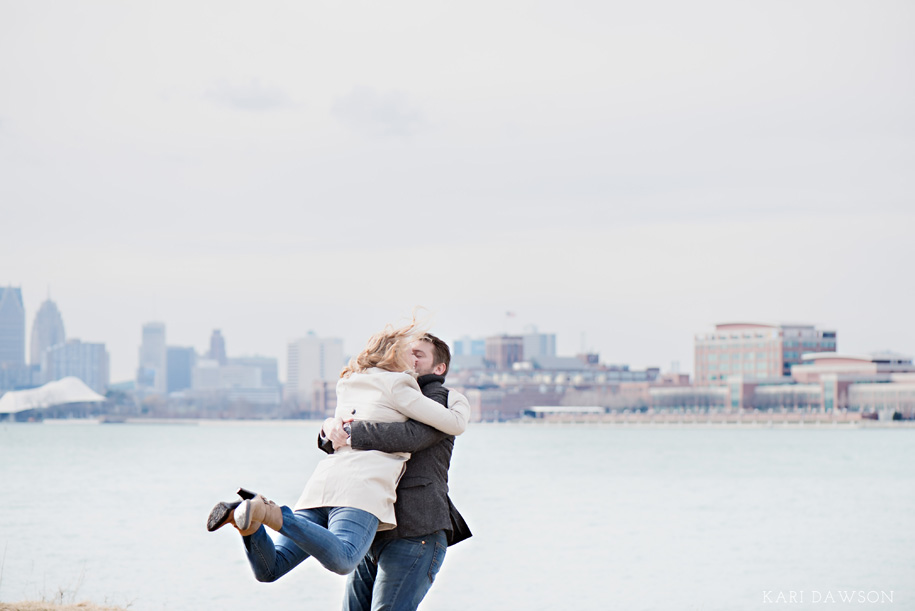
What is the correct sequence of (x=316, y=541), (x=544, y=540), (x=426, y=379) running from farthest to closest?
(x=544, y=540) < (x=426, y=379) < (x=316, y=541)

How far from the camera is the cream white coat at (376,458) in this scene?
231 inches

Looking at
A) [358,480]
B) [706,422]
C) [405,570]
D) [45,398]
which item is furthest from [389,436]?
[45,398]

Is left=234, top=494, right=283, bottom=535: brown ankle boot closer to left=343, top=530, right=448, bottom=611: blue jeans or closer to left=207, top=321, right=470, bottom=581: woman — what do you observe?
left=207, top=321, right=470, bottom=581: woman

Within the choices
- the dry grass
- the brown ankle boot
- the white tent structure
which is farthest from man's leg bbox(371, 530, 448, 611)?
the white tent structure

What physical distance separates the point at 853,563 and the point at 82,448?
2947 inches

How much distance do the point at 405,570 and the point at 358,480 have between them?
59cm

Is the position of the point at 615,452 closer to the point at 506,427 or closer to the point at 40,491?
the point at 40,491

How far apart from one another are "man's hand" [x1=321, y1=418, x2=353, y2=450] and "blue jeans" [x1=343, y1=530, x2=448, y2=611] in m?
0.57

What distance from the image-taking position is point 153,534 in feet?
84.2

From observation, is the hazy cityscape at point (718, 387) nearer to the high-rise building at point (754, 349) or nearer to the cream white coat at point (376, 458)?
the high-rise building at point (754, 349)

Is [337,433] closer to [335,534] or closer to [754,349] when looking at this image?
[335,534]

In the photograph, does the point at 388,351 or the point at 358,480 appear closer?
the point at 358,480

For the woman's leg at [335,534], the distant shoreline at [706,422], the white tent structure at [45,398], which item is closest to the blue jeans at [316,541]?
the woman's leg at [335,534]

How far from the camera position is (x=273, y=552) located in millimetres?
5652
